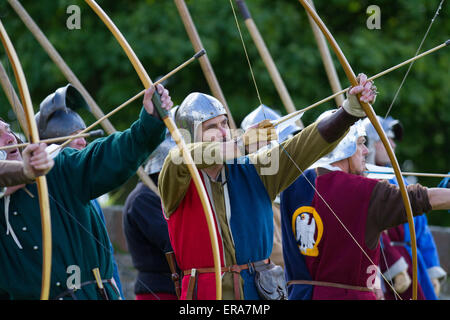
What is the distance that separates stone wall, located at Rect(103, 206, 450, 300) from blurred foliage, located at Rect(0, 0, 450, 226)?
109 centimetres

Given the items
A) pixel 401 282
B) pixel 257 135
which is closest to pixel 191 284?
pixel 257 135

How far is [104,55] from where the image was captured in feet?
28.8

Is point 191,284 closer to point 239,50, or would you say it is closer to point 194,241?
point 194,241

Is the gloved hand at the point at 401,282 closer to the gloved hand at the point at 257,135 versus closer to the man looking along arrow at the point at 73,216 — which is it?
the gloved hand at the point at 257,135

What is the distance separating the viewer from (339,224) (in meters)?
4.07

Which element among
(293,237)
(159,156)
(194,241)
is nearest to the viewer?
(194,241)

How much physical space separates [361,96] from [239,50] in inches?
207

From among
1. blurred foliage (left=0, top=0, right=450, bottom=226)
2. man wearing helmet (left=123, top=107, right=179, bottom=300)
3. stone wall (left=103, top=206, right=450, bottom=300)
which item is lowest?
stone wall (left=103, top=206, right=450, bottom=300)

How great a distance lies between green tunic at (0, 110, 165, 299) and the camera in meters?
3.45

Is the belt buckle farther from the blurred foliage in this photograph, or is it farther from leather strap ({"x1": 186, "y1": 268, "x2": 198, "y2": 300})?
the blurred foliage

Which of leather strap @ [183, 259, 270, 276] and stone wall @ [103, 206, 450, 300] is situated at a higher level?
leather strap @ [183, 259, 270, 276]

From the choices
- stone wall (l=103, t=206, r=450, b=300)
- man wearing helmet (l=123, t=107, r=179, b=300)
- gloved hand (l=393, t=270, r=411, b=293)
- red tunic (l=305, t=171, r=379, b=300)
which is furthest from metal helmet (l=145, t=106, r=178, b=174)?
stone wall (l=103, t=206, r=450, b=300)

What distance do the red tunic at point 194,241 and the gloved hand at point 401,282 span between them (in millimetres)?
2181
